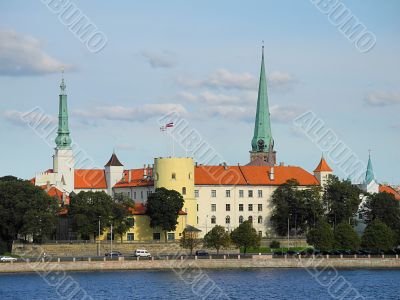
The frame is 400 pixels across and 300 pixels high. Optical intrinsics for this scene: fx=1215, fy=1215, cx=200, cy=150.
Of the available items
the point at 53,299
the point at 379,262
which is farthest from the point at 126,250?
the point at 53,299

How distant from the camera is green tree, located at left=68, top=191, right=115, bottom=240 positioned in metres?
133

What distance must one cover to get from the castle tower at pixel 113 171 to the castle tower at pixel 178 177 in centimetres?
1553

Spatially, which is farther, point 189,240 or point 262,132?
point 262,132

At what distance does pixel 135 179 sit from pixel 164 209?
19.9 metres

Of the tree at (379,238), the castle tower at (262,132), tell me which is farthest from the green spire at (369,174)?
the tree at (379,238)

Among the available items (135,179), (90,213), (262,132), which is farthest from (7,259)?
(262,132)

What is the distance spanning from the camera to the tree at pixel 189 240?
132 m

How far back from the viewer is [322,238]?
130 meters

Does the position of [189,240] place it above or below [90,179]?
below

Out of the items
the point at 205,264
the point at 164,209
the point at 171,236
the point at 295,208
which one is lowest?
the point at 205,264

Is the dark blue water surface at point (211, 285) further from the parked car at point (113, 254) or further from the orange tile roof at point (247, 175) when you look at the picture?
the orange tile roof at point (247, 175)

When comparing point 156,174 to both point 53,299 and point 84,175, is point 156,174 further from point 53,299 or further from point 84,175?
point 53,299

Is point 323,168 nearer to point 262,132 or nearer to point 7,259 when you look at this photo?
point 262,132

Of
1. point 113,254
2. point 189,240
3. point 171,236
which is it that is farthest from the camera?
point 171,236
